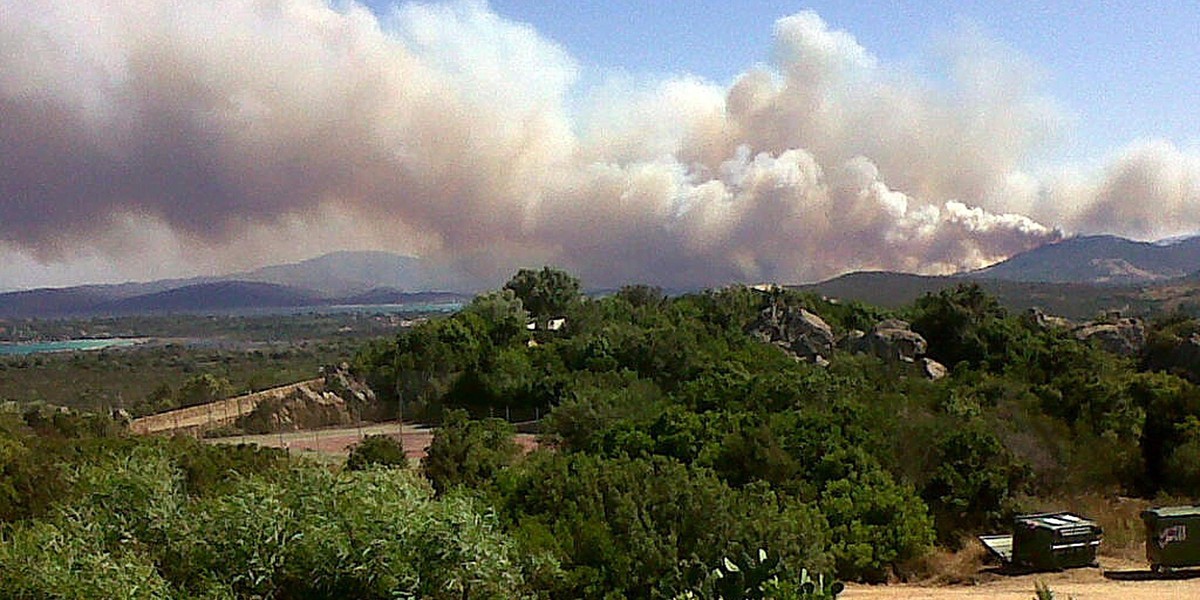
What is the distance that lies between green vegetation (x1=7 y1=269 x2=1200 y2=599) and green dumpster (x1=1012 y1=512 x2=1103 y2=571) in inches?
79.4

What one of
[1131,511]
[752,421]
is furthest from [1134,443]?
[752,421]

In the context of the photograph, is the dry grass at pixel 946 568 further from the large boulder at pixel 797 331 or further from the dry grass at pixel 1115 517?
the large boulder at pixel 797 331

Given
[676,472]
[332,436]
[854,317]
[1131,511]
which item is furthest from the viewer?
[854,317]

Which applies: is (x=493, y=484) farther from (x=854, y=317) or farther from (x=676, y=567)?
(x=854, y=317)

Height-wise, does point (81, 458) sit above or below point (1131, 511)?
above

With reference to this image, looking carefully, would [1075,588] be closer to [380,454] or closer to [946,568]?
[946,568]

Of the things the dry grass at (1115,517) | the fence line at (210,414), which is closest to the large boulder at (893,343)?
the dry grass at (1115,517)

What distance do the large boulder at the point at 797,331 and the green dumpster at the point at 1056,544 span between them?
3404 cm

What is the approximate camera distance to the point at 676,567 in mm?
16453

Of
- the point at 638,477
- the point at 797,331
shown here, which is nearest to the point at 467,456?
the point at 638,477

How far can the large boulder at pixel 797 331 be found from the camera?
2301 inches

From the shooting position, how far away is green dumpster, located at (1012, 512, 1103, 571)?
2127cm

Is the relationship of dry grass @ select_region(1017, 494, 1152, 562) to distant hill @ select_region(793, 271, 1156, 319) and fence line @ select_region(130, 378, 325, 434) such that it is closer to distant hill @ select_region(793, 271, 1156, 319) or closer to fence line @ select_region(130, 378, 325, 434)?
fence line @ select_region(130, 378, 325, 434)

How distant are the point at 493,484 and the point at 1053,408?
21815mm
